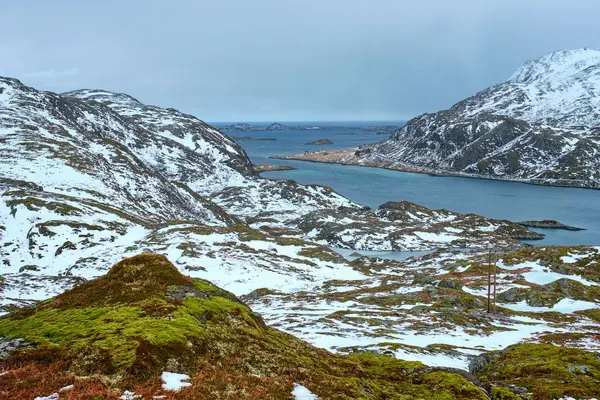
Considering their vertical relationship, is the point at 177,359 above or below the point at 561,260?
above

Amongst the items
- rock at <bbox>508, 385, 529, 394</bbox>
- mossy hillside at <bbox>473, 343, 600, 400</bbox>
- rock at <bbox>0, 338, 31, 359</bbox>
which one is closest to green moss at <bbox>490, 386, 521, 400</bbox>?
rock at <bbox>508, 385, 529, 394</bbox>

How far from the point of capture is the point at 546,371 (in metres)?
24.4

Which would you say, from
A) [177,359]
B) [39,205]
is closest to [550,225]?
[39,205]

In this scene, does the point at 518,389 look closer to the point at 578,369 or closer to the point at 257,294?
the point at 578,369

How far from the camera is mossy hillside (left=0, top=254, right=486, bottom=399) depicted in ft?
46.1

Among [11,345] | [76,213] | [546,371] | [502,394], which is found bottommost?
[76,213]

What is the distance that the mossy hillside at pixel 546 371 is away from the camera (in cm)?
2112

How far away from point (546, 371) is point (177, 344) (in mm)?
22871

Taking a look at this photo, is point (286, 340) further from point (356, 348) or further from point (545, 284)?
point (545, 284)

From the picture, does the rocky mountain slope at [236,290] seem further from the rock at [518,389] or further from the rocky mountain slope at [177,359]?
the rock at [518,389]

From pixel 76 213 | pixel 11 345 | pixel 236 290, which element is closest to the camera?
pixel 11 345

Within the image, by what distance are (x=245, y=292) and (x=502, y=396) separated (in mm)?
65779

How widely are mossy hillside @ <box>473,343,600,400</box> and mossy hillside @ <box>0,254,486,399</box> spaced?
5.13m

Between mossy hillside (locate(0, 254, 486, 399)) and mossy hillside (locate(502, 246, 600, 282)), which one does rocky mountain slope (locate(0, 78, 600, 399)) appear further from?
mossy hillside (locate(502, 246, 600, 282))
